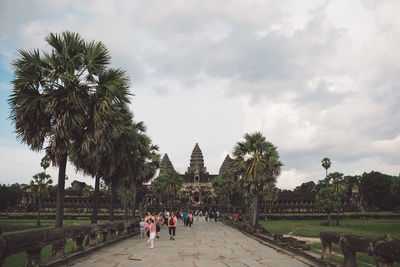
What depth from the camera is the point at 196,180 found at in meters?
130

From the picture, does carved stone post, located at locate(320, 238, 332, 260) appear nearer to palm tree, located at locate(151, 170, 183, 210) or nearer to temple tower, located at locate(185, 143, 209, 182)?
palm tree, located at locate(151, 170, 183, 210)

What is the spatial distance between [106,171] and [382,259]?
16489mm

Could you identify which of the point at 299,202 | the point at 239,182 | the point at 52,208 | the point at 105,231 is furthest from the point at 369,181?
the point at 105,231

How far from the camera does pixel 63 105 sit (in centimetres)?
1100

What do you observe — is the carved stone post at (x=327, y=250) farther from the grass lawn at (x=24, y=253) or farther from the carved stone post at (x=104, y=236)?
the grass lawn at (x=24, y=253)

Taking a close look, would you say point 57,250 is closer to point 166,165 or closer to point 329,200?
point 329,200

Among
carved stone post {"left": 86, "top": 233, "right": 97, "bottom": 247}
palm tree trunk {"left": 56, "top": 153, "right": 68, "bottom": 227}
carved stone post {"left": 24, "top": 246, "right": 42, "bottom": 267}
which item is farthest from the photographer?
carved stone post {"left": 86, "top": 233, "right": 97, "bottom": 247}

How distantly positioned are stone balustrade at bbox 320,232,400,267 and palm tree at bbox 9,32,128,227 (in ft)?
26.7

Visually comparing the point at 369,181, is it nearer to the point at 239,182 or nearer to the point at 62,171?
the point at 239,182

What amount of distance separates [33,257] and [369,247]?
23.5 feet

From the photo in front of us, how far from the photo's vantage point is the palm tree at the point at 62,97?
1067 centimetres

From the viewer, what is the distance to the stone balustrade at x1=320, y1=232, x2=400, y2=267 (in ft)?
18.1

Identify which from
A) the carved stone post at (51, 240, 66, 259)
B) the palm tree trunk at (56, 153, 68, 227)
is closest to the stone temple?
the palm tree trunk at (56, 153, 68, 227)

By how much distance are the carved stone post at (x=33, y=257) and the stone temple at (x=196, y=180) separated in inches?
4389
